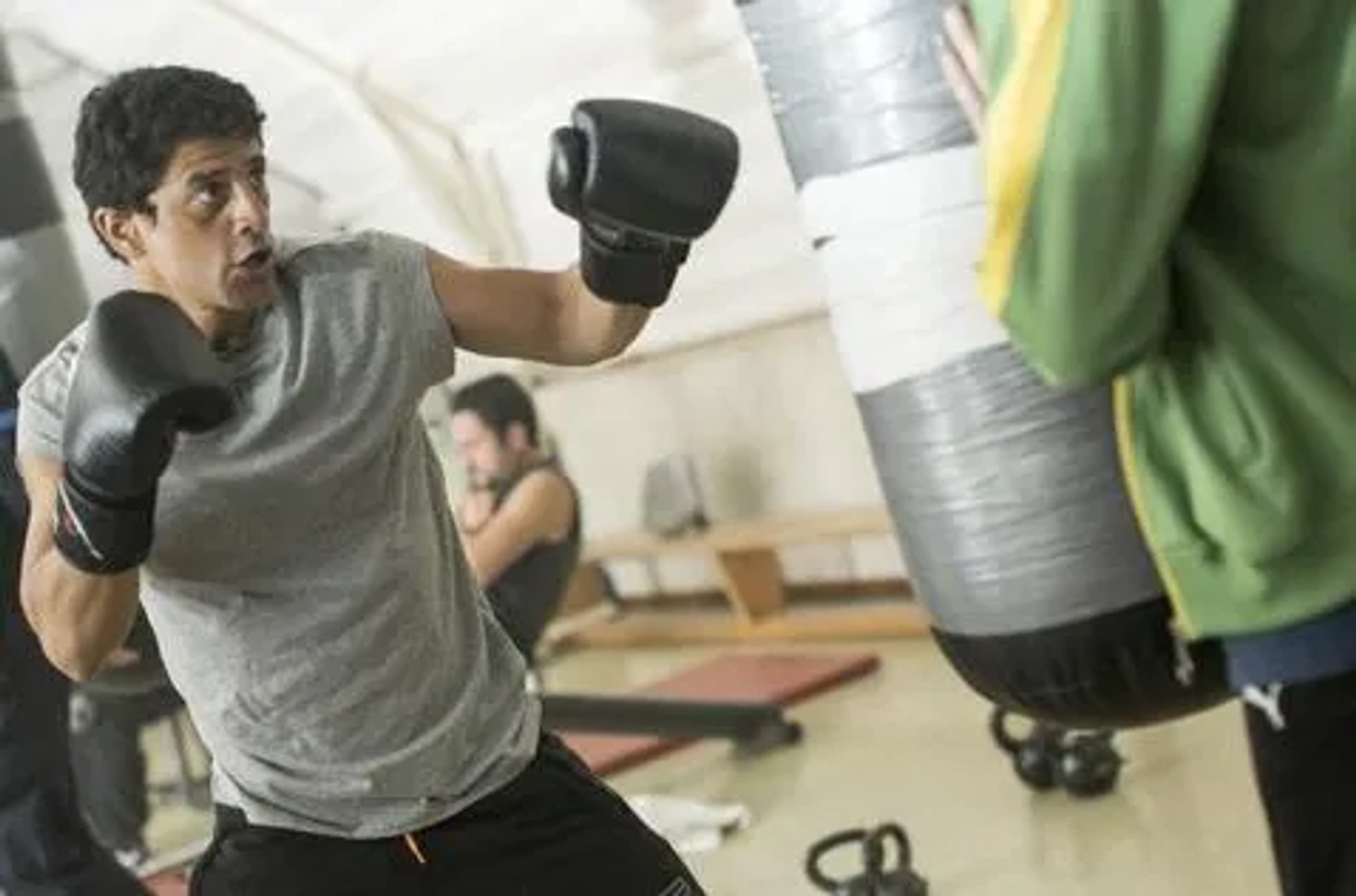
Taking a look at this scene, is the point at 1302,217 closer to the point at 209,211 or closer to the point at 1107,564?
the point at 1107,564

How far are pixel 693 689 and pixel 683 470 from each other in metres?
1.02

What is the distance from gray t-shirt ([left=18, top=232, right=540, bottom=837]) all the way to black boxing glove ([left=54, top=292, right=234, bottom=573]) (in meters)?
0.12

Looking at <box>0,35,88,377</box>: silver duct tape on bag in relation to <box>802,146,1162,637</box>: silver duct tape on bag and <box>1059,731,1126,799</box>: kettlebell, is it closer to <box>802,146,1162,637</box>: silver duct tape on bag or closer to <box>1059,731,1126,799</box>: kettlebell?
<box>1059,731,1126,799</box>: kettlebell

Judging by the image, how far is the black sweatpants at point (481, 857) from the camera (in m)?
2.01

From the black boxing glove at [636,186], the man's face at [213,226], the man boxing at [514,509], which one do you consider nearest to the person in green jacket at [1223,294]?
the black boxing glove at [636,186]

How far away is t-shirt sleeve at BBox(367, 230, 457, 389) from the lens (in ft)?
6.64

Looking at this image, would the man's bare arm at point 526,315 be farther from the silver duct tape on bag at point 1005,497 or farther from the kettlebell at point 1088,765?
the kettlebell at point 1088,765

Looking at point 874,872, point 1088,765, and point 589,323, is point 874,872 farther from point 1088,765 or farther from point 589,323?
point 589,323

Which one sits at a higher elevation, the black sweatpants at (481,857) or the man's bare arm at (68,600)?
the man's bare arm at (68,600)

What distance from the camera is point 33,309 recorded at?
4148 millimetres

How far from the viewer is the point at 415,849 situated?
2023 mm

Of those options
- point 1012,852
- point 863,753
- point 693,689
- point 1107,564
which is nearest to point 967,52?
point 1107,564

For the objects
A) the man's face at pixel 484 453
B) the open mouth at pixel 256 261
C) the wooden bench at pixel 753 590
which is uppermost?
the open mouth at pixel 256 261

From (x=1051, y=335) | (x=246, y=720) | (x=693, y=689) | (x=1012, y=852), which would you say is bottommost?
(x=693, y=689)
